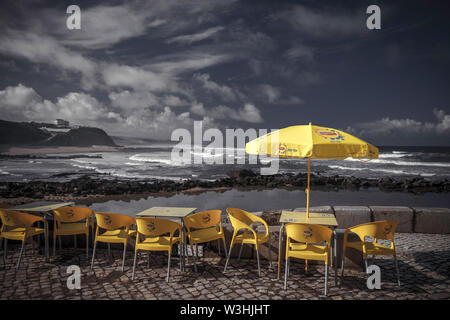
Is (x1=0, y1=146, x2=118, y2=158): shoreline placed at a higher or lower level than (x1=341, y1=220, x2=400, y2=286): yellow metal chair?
higher

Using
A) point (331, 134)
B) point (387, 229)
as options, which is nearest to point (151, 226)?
point (331, 134)

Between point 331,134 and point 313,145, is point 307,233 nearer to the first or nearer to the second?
point 313,145

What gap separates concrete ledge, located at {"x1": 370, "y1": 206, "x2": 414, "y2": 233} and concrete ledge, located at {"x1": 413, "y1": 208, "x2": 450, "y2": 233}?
0.17 m

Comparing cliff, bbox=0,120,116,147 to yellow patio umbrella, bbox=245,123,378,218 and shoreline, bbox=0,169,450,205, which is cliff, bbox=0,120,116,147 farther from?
yellow patio umbrella, bbox=245,123,378,218

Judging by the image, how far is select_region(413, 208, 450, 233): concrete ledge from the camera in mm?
6641

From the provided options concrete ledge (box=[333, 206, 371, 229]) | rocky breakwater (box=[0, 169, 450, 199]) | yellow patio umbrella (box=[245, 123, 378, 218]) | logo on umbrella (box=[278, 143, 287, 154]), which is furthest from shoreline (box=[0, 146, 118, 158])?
logo on umbrella (box=[278, 143, 287, 154])

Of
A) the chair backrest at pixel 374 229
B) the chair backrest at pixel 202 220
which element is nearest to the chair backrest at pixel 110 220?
the chair backrest at pixel 202 220

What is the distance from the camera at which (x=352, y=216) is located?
6.74 metres

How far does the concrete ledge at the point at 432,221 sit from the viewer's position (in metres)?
6.64

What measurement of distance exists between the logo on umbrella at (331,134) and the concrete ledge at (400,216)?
3193 millimetres

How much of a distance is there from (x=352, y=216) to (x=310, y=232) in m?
3.46

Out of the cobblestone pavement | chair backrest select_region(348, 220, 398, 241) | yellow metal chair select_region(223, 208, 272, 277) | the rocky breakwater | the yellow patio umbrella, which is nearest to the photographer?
the cobblestone pavement

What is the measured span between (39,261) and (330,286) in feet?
15.2
